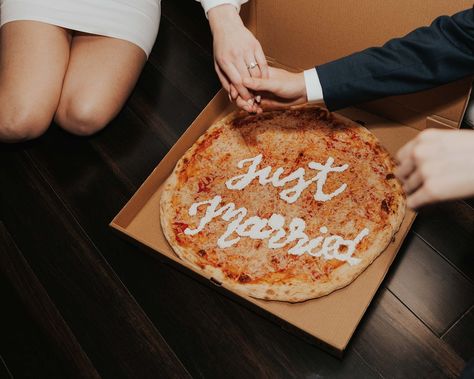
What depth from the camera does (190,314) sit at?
133 centimetres

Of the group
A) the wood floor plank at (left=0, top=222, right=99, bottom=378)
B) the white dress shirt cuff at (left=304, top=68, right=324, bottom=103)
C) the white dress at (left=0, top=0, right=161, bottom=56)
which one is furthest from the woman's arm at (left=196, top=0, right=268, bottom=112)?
the wood floor plank at (left=0, top=222, right=99, bottom=378)

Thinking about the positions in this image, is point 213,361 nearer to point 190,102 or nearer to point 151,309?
point 151,309

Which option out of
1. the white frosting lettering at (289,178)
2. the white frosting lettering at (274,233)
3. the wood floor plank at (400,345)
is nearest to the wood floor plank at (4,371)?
the white frosting lettering at (274,233)

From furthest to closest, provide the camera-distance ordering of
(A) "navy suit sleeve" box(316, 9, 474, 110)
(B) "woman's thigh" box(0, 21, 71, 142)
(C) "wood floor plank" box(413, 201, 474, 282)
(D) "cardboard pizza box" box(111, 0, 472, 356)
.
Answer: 1. (B) "woman's thigh" box(0, 21, 71, 142)
2. (C) "wood floor plank" box(413, 201, 474, 282)
3. (D) "cardboard pizza box" box(111, 0, 472, 356)
4. (A) "navy suit sleeve" box(316, 9, 474, 110)

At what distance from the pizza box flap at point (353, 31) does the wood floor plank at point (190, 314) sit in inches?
24.5

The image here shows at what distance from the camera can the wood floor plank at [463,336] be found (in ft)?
3.87

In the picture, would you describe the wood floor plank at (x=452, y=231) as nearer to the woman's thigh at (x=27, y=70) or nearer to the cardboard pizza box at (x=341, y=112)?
the cardboard pizza box at (x=341, y=112)

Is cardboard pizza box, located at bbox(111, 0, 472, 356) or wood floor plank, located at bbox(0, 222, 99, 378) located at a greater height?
cardboard pizza box, located at bbox(111, 0, 472, 356)

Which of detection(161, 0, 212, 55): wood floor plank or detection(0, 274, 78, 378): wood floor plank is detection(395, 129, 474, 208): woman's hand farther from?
detection(161, 0, 212, 55): wood floor plank

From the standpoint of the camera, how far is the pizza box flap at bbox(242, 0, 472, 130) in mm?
1154

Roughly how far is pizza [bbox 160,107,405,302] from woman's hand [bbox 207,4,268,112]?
0.72ft

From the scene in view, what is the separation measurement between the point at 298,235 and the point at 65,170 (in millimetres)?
839

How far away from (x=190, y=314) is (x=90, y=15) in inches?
37.7

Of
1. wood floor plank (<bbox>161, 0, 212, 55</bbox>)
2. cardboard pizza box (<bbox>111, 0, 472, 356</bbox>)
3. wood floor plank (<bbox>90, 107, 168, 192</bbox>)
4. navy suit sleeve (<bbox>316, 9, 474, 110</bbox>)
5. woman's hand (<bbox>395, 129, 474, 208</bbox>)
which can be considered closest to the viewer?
woman's hand (<bbox>395, 129, 474, 208</bbox>)
